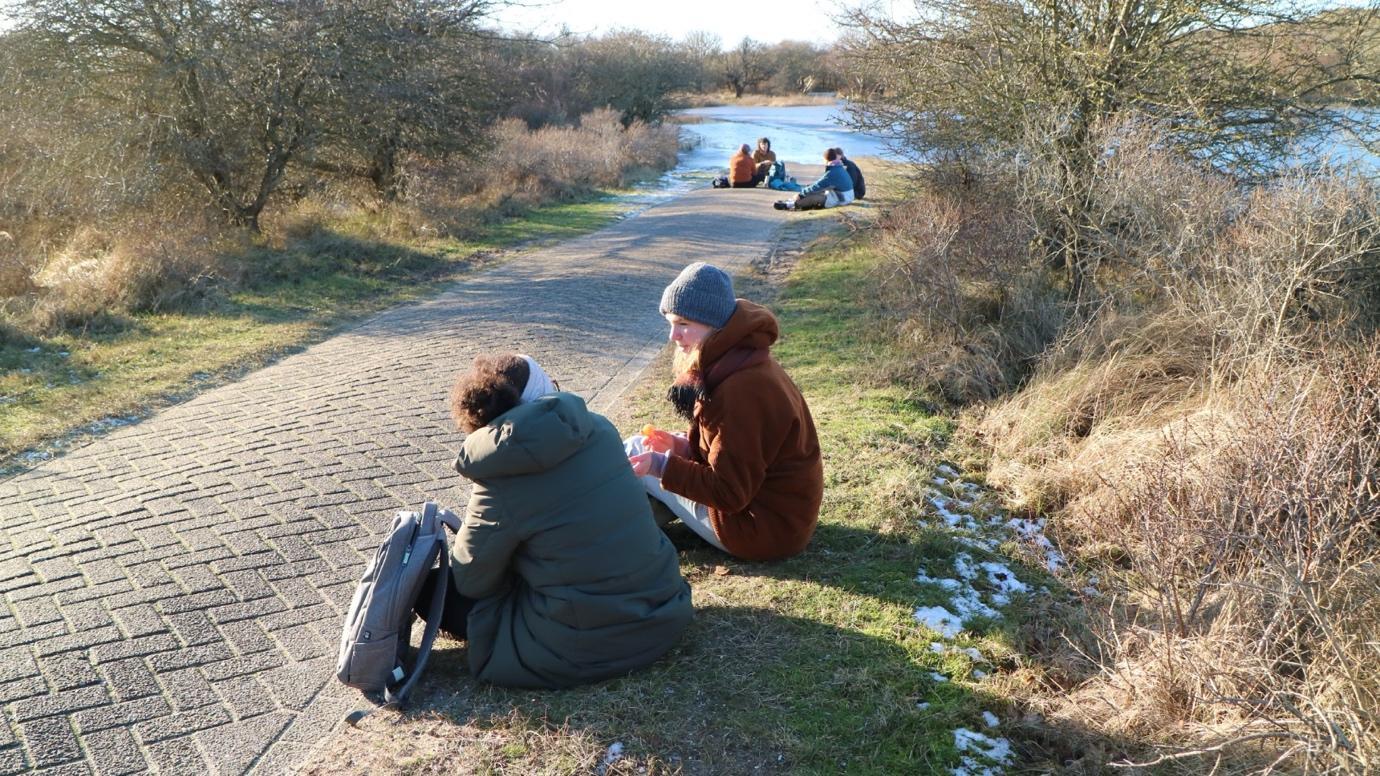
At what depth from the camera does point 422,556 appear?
350 cm

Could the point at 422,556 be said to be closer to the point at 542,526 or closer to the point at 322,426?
the point at 542,526

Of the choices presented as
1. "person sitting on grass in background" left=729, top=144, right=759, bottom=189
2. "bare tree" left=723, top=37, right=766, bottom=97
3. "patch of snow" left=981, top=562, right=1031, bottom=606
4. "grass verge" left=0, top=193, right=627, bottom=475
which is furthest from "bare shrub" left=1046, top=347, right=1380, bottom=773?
"bare tree" left=723, top=37, right=766, bottom=97

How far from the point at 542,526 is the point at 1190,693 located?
2.26 m

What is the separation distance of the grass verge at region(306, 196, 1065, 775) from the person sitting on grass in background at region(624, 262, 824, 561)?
1.67 ft

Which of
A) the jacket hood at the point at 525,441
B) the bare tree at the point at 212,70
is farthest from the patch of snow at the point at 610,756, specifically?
the bare tree at the point at 212,70

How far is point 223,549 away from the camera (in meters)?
4.56

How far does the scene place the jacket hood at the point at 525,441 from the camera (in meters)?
3.19

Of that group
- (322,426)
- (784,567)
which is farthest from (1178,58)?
(322,426)

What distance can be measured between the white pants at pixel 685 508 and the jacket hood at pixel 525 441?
1.17 meters

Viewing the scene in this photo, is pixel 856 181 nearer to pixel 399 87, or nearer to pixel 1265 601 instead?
pixel 399 87

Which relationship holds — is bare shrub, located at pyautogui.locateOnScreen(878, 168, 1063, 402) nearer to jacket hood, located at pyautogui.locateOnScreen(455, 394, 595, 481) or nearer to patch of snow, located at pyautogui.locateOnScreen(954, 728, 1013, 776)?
patch of snow, located at pyautogui.locateOnScreen(954, 728, 1013, 776)

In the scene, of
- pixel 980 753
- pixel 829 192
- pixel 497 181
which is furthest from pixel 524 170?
A: pixel 980 753

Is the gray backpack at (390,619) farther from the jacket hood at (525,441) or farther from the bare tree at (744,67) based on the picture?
the bare tree at (744,67)

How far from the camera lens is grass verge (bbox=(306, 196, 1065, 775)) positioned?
10.4ft
